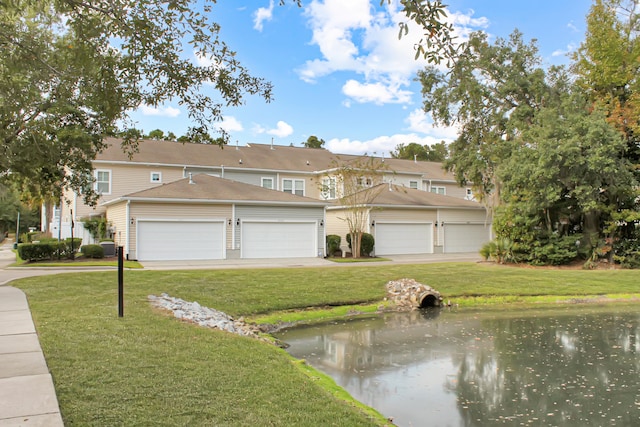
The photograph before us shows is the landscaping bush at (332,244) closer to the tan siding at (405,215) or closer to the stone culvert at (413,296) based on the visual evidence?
the tan siding at (405,215)

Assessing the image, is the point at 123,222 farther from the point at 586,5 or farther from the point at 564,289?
the point at 586,5

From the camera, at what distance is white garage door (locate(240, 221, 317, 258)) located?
24.5 meters

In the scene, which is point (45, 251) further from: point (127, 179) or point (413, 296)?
point (413, 296)

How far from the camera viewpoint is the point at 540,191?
20.0m

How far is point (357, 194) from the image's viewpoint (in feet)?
86.0

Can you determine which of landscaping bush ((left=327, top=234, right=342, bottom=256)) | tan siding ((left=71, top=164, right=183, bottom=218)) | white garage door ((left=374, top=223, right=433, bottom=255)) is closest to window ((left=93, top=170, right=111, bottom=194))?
tan siding ((left=71, top=164, right=183, bottom=218))

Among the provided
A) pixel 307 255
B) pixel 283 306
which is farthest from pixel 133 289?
pixel 307 255

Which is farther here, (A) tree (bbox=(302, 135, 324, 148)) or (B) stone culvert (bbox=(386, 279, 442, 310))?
(A) tree (bbox=(302, 135, 324, 148))

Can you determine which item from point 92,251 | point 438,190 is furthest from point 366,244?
point 438,190

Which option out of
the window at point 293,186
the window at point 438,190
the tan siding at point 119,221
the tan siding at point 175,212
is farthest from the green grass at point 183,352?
the window at point 438,190

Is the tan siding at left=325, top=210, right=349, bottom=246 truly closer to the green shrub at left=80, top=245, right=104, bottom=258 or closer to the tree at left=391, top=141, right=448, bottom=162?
the green shrub at left=80, top=245, right=104, bottom=258

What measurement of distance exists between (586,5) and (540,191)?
28.3 ft

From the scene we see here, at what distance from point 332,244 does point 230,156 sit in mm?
10062

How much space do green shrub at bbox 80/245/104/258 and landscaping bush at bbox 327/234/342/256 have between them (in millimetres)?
11409
